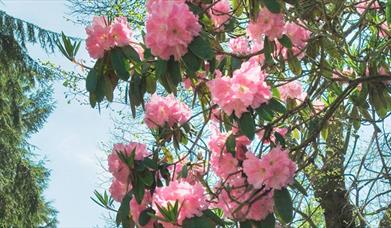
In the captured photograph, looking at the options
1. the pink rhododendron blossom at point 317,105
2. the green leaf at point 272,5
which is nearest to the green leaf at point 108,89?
the green leaf at point 272,5

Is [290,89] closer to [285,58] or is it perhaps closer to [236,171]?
[285,58]

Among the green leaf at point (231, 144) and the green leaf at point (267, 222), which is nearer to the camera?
the green leaf at point (267, 222)

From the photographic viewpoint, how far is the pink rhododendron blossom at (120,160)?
2135mm

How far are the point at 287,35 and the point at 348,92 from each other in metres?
0.33

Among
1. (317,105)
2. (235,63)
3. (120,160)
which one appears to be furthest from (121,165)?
(317,105)

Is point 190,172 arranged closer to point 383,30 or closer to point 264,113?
point 264,113

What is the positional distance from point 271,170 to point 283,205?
0.33ft

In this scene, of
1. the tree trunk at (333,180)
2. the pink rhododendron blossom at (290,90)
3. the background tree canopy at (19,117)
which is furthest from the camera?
the background tree canopy at (19,117)

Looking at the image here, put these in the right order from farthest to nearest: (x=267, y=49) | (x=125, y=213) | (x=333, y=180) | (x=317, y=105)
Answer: (x=333, y=180) → (x=317, y=105) → (x=267, y=49) → (x=125, y=213)

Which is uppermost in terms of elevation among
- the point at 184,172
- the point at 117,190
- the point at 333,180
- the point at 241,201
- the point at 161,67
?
the point at 333,180

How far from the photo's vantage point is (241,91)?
1.93m

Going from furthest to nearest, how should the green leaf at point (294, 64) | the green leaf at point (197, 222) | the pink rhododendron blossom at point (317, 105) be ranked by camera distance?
1. the pink rhododendron blossom at point (317, 105)
2. the green leaf at point (294, 64)
3. the green leaf at point (197, 222)

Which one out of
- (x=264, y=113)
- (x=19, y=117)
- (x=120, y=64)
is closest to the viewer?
(x=264, y=113)

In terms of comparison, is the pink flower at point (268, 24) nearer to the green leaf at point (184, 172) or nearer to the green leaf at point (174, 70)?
the green leaf at point (174, 70)
